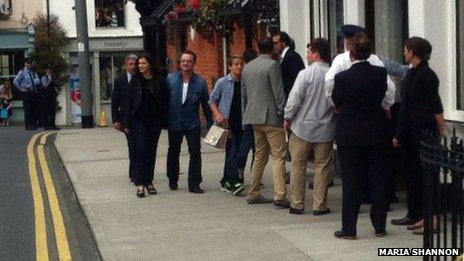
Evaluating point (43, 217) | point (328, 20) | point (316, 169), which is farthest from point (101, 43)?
point (316, 169)

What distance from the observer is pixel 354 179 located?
900cm

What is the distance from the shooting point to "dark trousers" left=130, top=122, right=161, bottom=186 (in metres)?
12.5

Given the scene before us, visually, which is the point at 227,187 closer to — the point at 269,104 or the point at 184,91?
the point at 184,91

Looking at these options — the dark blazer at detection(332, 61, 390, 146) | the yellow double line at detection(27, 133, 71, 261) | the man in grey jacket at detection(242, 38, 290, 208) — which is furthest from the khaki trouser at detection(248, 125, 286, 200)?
the yellow double line at detection(27, 133, 71, 261)

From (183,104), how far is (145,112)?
494 mm

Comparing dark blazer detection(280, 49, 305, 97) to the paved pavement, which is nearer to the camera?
the paved pavement

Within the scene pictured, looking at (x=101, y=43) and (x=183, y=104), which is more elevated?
(x=101, y=43)

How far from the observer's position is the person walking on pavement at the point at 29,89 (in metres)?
28.3

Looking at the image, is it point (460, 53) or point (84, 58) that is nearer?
point (460, 53)

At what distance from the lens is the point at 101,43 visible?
130 ft

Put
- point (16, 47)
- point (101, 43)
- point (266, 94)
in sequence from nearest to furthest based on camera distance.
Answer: point (266, 94) → point (16, 47) → point (101, 43)

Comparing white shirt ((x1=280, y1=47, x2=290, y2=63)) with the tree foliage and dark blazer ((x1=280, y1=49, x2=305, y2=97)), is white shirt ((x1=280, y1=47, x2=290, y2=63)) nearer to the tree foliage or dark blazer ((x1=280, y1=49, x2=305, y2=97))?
dark blazer ((x1=280, y1=49, x2=305, y2=97))

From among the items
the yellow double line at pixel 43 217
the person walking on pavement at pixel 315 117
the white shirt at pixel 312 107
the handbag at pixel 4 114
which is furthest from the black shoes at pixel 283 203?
the handbag at pixel 4 114

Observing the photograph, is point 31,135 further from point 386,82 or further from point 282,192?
point 386,82
